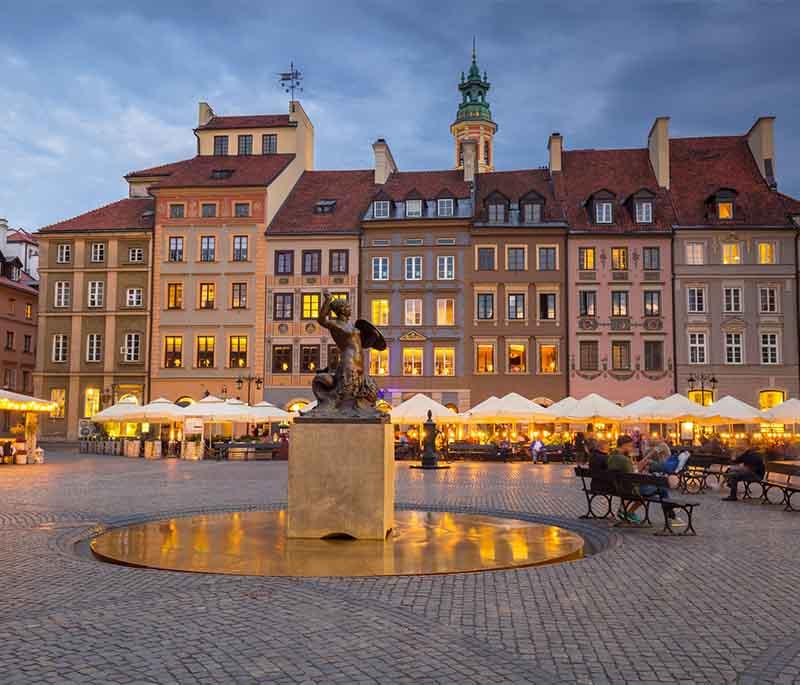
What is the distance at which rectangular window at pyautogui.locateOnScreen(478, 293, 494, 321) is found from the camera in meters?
44.1

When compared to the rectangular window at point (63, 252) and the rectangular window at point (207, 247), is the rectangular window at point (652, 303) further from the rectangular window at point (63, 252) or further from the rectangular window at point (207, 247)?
the rectangular window at point (63, 252)

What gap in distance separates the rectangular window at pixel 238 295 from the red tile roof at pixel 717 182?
22.7 m

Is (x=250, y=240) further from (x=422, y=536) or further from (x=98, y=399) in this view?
(x=422, y=536)

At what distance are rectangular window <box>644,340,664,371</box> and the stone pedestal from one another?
34.1 meters

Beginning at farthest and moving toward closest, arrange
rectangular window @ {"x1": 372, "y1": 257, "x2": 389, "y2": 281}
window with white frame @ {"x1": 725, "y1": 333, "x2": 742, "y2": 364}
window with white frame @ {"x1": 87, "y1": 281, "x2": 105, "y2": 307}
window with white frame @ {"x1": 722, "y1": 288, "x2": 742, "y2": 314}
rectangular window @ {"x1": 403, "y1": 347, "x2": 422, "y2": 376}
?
window with white frame @ {"x1": 87, "y1": 281, "x2": 105, "y2": 307}
rectangular window @ {"x1": 372, "y1": 257, "x2": 389, "y2": 281}
rectangular window @ {"x1": 403, "y1": 347, "x2": 422, "y2": 376}
window with white frame @ {"x1": 722, "y1": 288, "x2": 742, "y2": 314}
window with white frame @ {"x1": 725, "y1": 333, "x2": 742, "y2": 364}

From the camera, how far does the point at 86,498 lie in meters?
16.9

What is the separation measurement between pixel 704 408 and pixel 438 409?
9.57 metres

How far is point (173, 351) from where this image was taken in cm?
4616

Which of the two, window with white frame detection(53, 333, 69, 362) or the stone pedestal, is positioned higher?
window with white frame detection(53, 333, 69, 362)

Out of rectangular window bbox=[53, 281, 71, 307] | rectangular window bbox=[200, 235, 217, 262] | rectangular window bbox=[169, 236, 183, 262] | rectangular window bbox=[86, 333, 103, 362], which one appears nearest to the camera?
rectangular window bbox=[200, 235, 217, 262]

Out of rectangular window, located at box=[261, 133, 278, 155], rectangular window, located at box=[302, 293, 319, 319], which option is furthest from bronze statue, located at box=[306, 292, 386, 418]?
rectangular window, located at box=[261, 133, 278, 155]

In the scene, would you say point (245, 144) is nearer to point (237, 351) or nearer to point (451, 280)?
point (237, 351)

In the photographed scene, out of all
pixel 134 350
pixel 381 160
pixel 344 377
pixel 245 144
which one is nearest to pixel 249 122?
pixel 245 144

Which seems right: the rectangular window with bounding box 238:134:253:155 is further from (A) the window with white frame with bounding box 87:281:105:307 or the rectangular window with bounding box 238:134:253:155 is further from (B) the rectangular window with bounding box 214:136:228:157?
(A) the window with white frame with bounding box 87:281:105:307
